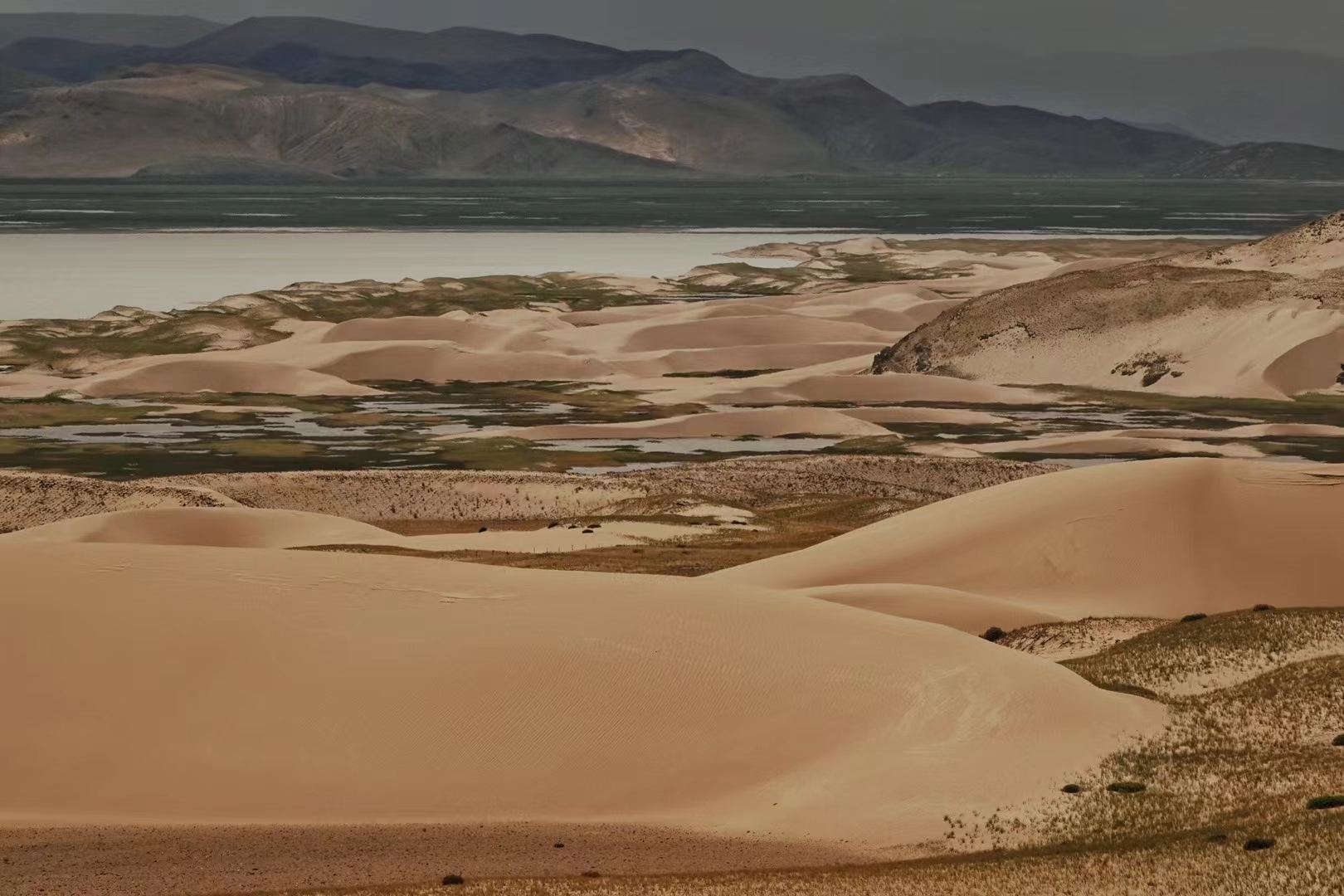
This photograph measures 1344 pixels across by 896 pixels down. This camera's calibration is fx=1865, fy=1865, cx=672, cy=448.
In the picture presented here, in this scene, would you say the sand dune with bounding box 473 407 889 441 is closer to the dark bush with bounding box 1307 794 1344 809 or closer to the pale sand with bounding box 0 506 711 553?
the pale sand with bounding box 0 506 711 553

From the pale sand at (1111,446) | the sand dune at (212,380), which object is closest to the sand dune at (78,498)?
the pale sand at (1111,446)

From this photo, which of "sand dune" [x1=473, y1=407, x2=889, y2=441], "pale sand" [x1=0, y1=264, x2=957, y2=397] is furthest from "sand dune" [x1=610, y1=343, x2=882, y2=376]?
"sand dune" [x1=473, y1=407, x2=889, y2=441]

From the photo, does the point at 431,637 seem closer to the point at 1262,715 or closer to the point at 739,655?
the point at 739,655

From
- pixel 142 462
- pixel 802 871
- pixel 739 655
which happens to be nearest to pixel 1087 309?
pixel 142 462

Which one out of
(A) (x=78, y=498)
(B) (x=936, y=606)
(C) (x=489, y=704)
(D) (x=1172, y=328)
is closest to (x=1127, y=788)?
(C) (x=489, y=704)

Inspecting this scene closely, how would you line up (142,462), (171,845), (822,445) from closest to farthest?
1. (171,845)
2. (142,462)
3. (822,445)

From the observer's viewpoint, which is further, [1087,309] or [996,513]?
[1087,309]

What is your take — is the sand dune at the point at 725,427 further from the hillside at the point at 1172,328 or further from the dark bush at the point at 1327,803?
the dark bush at the point at 1327,803
